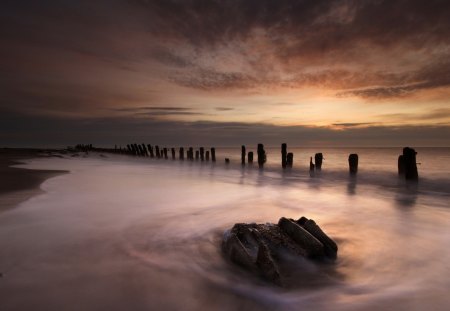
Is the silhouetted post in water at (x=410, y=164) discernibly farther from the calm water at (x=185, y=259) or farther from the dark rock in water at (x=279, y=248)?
the dark rock in water at (x=279, y=248)

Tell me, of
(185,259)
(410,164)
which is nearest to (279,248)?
(185,259)

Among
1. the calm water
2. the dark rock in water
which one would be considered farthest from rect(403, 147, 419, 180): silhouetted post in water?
the dark rock in water

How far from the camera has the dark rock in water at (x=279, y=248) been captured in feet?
9.91

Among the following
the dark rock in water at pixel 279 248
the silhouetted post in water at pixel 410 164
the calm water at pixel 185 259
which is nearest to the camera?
the calm water at pixel 185 259

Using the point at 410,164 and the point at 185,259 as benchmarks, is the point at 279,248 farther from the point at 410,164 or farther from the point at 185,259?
the point at 410,164

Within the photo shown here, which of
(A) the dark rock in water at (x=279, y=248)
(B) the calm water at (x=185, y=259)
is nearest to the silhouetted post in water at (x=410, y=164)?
(B) the calm water at (x=185, y=259)

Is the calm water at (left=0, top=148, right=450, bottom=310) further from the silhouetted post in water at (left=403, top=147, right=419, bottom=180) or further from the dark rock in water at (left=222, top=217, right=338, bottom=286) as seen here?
the silhouetted post in water at (left=403, top=147, right=419, bottom=180)

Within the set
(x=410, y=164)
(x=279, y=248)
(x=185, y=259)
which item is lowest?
(x=185, y=259)

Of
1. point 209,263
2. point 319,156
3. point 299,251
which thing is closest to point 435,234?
point 299,251

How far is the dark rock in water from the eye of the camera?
302 centimetres

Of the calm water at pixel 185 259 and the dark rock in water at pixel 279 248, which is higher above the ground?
the dark rock in water at pixel 279 248

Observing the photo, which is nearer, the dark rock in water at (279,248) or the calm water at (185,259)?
the calm water at (185,259)

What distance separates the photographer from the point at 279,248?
353cm

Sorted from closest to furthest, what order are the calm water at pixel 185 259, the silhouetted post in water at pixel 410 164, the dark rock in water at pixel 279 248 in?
1. the calm water at pixel 185 259
2. the dark rock in water at pixel 279 248
3. the silhouetted post in water at pixel 410 164
